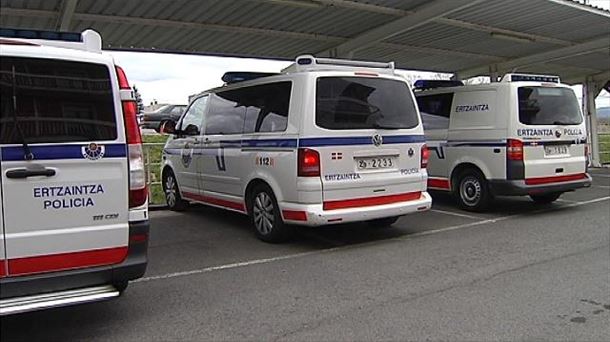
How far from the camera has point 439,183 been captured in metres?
9.66

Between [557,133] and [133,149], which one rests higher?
[133,149]

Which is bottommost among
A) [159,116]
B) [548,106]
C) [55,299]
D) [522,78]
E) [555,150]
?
[55,299]

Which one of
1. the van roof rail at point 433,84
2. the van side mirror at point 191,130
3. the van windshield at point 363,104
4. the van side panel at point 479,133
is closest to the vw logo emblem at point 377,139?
the van windshield at point 363,104

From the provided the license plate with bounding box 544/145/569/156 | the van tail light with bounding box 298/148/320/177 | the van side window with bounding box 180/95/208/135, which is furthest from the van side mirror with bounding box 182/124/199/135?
the license plate with bounding box 544/145/569/156

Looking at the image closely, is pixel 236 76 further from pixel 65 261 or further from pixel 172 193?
pixel 65 261

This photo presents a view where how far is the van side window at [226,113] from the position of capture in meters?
7.46

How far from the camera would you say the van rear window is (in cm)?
352

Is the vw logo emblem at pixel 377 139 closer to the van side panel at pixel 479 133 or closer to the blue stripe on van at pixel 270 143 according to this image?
the blue stripe on van at pixel 270 143

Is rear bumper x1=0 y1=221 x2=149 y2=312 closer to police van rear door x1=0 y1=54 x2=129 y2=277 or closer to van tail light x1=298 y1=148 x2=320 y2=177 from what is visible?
police van rear door x1=0 y1=54 x2=129 y2=277

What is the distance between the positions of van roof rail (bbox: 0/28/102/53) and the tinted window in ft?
9.51

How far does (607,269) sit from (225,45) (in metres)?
8.74

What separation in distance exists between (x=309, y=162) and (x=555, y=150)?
4.63 metres

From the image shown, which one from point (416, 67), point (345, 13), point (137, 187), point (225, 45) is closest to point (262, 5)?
point (345, 13)

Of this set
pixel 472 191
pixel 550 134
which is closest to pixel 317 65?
pixel 472 191
